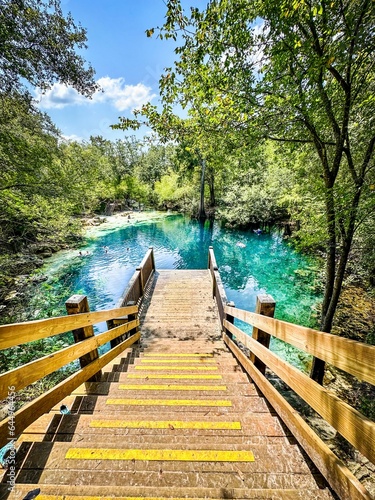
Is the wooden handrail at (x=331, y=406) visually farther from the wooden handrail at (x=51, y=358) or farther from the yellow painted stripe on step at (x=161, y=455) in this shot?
the wooden handrail at (x=51, y=358)

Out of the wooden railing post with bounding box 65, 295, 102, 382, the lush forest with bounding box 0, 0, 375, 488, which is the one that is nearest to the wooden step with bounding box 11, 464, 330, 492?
the wooden railing post with bounding box 65, 295, 102, 382

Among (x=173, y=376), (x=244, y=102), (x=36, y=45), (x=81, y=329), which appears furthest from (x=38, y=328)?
(x=36, y=45)

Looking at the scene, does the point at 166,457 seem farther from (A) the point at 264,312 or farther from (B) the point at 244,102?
(B) the point at 244,102

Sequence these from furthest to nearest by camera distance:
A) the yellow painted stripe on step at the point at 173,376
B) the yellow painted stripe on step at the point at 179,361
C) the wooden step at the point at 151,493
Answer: the yellow painted stripe on step at the point at 179,361, the yellow painted stripe on step at the point at 173,376, the wooden step at the point at 151,493

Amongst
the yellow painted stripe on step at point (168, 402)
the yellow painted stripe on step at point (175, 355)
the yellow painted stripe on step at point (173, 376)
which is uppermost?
the yellow painted stripe on step at point (168, 402)

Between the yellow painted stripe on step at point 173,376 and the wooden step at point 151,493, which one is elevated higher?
the wooden step at point 151,493

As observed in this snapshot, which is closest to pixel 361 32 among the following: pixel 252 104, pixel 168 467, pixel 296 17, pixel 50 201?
pixel 296 17

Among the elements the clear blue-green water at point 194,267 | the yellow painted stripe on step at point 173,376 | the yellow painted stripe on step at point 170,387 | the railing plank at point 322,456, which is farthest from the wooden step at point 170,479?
the clear blue-green water at point 194,267

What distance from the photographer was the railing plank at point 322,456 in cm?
89

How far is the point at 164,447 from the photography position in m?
1.41

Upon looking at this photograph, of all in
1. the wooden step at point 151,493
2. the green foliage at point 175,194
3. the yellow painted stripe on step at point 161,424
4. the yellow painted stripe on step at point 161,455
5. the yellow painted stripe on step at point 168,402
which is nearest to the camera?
the wooden step at point 151,493

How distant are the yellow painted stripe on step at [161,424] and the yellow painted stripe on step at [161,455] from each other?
0.27m

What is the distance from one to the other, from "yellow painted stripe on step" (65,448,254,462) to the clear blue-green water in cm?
528

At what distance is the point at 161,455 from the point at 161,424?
0.34m
